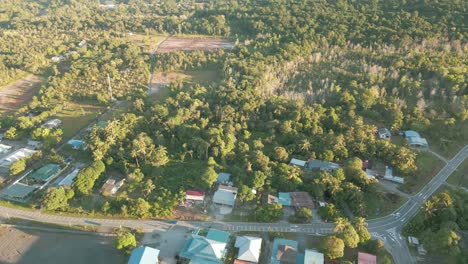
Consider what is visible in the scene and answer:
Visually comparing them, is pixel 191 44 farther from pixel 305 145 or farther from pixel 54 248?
pixel 54 248

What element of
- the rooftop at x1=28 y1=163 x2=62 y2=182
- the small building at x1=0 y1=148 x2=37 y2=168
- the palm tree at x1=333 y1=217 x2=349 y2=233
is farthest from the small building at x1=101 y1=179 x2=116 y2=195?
the palm tree at x1=333 y1=217 x2=349 y2=233

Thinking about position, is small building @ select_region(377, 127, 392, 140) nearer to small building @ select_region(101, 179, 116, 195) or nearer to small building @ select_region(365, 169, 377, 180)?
small building @ select_region(365, 169, 377, 180)

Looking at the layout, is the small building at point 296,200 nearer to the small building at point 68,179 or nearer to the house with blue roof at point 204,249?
the house with blue roof at point 204,249

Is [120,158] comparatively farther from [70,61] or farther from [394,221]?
[70,61]

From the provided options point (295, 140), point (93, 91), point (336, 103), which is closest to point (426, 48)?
point (336, 103)

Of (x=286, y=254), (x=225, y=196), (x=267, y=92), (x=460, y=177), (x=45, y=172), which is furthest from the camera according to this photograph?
(x=267, y=92)

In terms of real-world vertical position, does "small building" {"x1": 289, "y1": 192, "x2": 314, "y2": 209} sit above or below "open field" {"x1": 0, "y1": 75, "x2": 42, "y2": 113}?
above

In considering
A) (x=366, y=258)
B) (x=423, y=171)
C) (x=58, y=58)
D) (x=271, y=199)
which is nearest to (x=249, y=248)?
(x=271, y=199)
